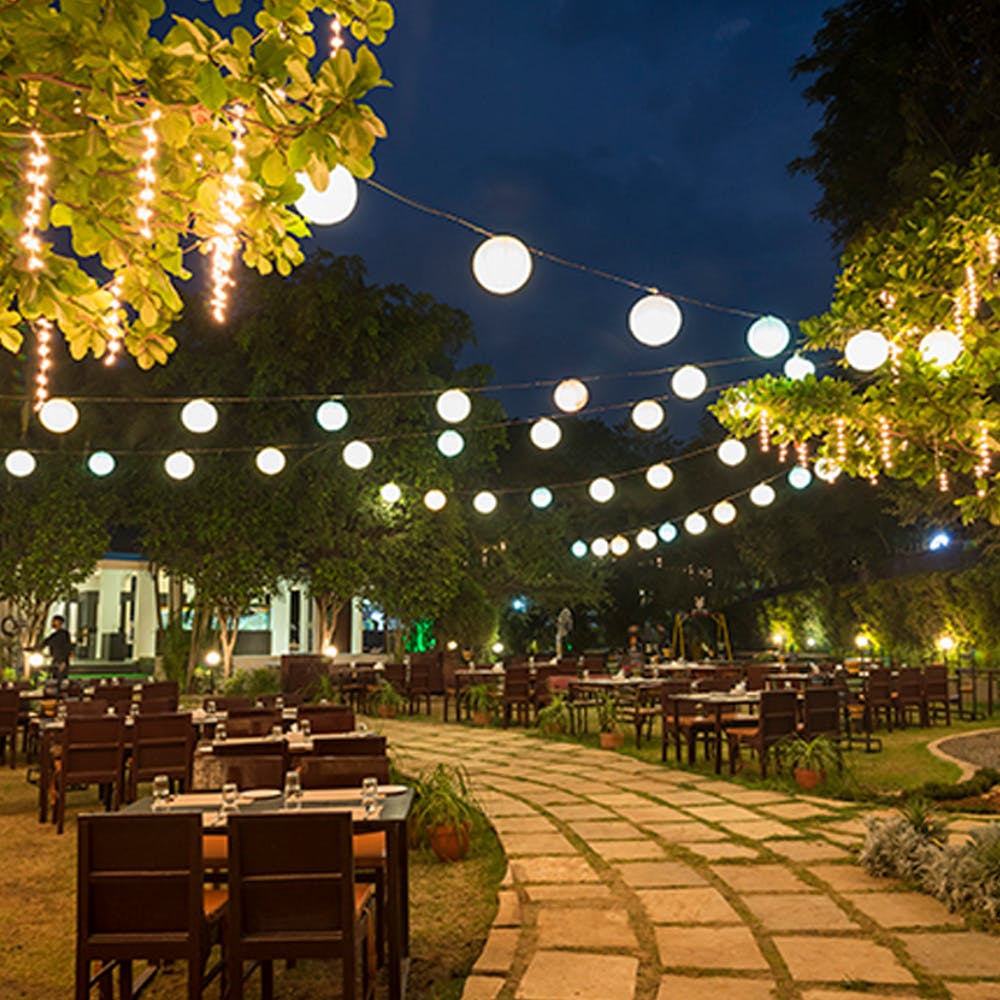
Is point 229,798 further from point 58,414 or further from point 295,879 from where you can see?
point 58,414

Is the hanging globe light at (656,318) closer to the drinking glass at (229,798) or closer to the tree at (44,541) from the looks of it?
the drinking glass at (229,798)

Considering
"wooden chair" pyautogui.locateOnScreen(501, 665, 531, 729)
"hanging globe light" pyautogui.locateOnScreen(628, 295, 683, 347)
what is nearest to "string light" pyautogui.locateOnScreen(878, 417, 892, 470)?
"hanging globe light" pyautogui.locateOnScreen(628, 295, 683, 347)

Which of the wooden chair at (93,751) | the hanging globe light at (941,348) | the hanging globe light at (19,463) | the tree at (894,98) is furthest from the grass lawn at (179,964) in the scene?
the tree at (894,98)

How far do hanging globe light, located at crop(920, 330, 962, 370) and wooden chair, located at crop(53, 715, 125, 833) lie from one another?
5822 mm

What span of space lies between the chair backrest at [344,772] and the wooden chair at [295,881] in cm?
145

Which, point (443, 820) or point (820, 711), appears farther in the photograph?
point (820, 711)

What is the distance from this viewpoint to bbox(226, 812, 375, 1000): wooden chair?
276cm

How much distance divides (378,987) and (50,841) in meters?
3.78

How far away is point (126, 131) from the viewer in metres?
2.65

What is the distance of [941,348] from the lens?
5.26 metres

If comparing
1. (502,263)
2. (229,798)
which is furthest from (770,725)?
(229,798)

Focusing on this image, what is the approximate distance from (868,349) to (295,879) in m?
4.43

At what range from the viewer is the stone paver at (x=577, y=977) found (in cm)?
317

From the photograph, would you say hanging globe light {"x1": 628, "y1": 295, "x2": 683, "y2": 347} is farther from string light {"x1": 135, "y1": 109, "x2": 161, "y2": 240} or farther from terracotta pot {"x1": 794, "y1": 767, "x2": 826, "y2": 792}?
string light {"x1": 135, "y1": 109, "x2": 161, "y2": 240}
